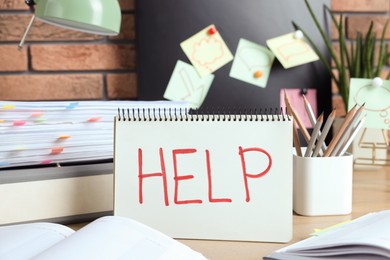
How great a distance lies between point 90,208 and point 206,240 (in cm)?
19

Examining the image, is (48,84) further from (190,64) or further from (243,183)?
(243,183)

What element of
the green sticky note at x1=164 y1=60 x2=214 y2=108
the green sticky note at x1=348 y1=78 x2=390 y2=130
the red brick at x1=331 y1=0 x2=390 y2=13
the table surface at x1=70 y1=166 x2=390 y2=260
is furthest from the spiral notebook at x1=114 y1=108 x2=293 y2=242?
the red brick at x1=331 y1=0 x2=390 y2=13

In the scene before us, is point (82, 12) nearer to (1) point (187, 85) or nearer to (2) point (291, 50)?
(1) point (187, 85)

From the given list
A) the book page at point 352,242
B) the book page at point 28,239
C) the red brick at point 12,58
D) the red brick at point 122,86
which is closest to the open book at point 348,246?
the book page at point 352,242

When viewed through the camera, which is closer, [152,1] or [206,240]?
[206,240]

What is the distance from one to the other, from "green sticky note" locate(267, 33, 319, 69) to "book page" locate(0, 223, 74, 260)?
2.51 ft

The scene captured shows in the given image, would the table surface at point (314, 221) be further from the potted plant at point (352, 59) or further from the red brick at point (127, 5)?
the red brick at point (127, 5)

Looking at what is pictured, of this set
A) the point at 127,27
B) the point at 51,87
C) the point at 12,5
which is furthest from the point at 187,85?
the point at 12,5

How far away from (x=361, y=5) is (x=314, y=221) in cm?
82

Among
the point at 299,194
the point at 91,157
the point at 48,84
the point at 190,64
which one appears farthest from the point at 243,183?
the point at 48,84

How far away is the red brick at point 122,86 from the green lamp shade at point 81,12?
1.40 ft

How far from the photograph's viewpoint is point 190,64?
120 cm

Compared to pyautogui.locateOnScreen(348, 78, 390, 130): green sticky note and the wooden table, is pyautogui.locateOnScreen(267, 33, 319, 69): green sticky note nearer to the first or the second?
pyautogui.locateOnScreen(348, 78, 390, 130): green sticky note

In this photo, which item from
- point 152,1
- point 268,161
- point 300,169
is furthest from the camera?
point 152,1
